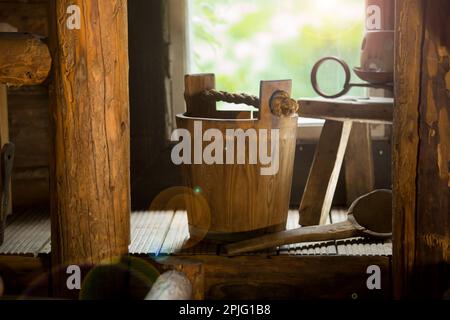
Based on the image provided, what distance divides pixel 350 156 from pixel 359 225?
2.17 feet

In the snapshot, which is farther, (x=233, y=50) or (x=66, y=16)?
Result: (x=233, y=50)

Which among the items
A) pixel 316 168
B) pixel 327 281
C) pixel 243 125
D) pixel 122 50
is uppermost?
pixel 122 50

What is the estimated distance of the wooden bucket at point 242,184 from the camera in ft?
11.8

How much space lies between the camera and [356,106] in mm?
3836

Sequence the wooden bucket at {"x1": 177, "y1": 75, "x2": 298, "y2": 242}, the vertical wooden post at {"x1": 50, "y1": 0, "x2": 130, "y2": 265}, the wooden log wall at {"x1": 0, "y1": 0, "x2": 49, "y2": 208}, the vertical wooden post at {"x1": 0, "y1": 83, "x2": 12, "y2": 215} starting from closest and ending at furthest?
the vertical wooden post at {"x1": 50, "y1": 0, "x2": 130, "y2": 265}, the wooden bucket at {"x1": 177, "y1": 75, "x2": 298, "y2": 242}, the vertical wooden post at {"x1": 0, "y1": 83, "x2": 12, "y2": 215}, the wooden log wall at {"x1": 0, "y1": 0, "x2": 49, "y2": 208}

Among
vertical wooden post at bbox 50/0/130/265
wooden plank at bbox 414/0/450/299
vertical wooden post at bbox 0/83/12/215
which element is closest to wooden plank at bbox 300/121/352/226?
wooden plank at bbox 414/0/450/299

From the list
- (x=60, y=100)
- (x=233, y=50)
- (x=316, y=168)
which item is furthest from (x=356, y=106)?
(x=60, y=100)

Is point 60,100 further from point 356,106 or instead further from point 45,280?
point 356,106

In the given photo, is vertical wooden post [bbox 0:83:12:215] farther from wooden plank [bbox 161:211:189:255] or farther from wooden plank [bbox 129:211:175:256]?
wooden plank [bbox 161:211:189:255]

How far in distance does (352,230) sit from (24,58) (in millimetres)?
1702

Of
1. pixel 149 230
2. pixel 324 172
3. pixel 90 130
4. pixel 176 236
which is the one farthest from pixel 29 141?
pixel 324 172

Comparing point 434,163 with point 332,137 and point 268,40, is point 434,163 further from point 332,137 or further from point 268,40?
point 268,40

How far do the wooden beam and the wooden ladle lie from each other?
119 centimetres

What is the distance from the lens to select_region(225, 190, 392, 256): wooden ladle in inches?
145
